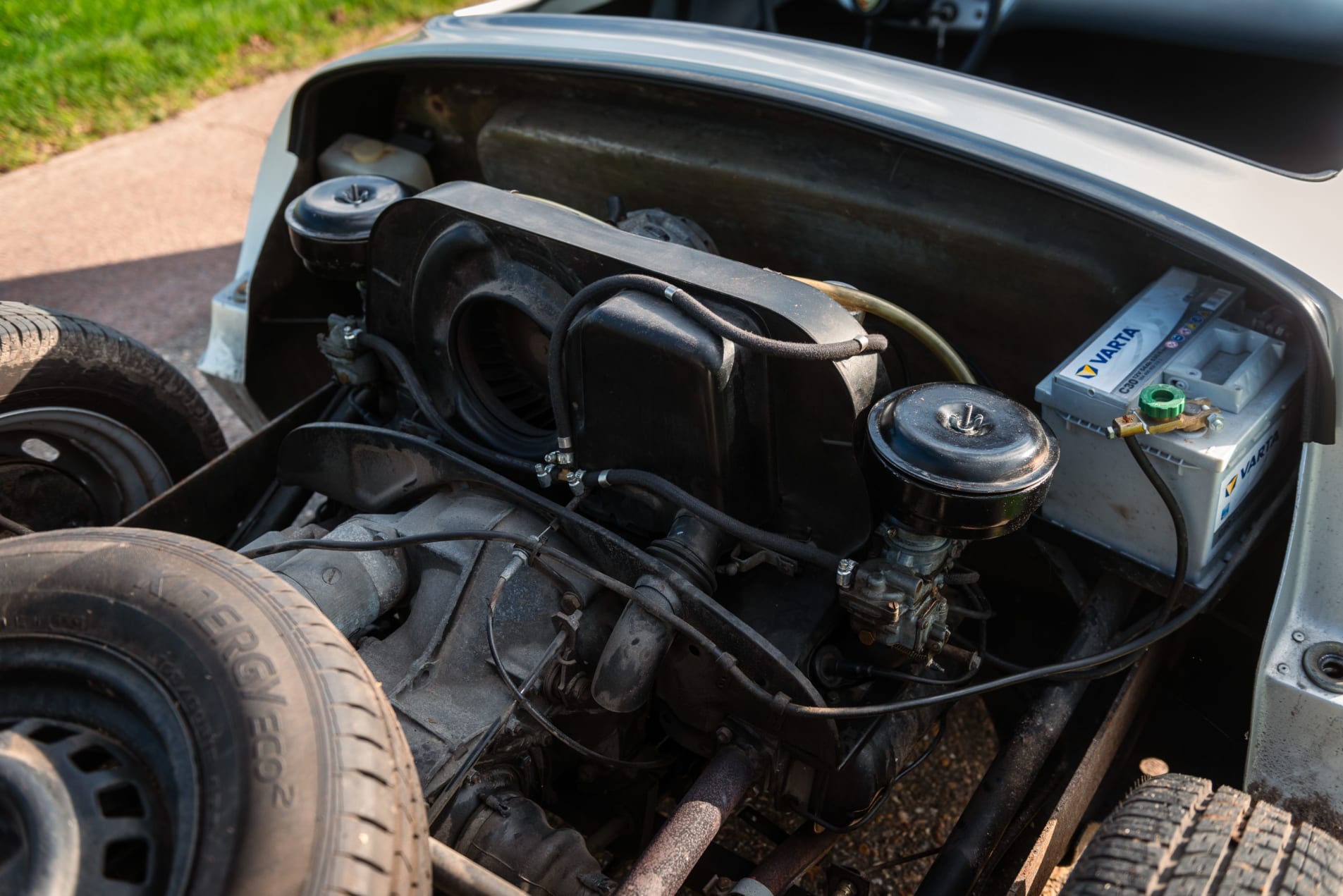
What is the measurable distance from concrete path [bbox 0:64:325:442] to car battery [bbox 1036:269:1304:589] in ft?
8.90

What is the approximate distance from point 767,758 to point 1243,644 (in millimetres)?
1038

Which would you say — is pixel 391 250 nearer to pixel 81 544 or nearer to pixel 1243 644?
pixel 81 544

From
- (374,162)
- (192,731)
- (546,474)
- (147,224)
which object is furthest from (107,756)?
(147,224)

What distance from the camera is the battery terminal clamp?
63.9 inches

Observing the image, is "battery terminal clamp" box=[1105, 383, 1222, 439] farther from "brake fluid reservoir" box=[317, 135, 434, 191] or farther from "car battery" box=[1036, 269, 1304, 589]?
"brake fluid reservoir" box=[317, 135, 434, 191]

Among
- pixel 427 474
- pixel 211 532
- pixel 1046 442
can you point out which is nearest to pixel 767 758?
pixel 1046 442

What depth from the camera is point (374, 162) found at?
8.76 feet

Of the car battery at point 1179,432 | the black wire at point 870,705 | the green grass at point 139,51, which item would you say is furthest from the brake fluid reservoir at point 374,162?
the green grass at point 139,51

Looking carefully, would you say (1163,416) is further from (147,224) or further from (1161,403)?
(147,224)

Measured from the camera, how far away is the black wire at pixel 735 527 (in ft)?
5.61

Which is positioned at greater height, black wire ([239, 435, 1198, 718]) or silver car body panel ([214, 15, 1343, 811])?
silver car body panel ([214, 15, 1343, 811])

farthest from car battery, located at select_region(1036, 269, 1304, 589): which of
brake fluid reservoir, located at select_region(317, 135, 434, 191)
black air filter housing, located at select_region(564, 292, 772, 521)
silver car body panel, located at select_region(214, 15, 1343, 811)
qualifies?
brake fluid reservoir, located at select_region(317, 135, 434, 191)

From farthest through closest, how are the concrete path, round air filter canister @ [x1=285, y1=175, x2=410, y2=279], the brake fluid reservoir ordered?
1. the concrete path
2. the brake fluid reservoir
3. round air filter canister @ [x1=285, y1=175, x2=410, y2=279]

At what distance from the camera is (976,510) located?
152 centimetres
